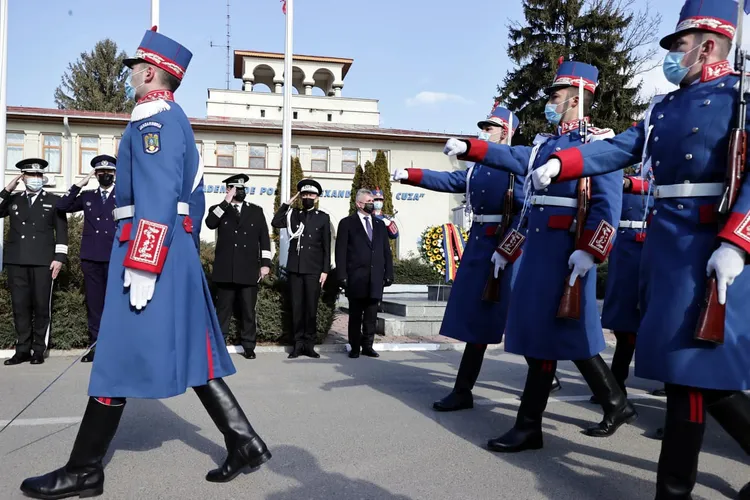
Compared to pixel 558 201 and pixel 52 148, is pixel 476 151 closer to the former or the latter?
pixel 558 201

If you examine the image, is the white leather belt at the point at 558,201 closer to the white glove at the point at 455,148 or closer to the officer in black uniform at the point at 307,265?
the white glove at the point at 455,148

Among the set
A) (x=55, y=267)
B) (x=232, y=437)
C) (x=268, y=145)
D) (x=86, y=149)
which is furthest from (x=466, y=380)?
(x=86, y=149)

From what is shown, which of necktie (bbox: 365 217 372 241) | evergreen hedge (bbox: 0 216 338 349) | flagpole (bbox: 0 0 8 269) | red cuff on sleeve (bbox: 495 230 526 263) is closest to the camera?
red cuff on sleeve (bbox: 495 230 526 263)

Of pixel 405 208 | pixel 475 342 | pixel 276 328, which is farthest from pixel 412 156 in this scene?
pixel 475 342

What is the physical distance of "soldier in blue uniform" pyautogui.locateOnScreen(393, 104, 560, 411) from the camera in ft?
16.6

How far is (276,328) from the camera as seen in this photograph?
332 inches

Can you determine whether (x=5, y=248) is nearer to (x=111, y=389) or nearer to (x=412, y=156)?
(x=111, y=389)

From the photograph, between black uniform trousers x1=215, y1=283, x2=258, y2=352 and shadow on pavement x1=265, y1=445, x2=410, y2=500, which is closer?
shadow on pavement x1=265, y1=445, x2=410, y2=500

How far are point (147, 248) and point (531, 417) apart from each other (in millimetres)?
2381

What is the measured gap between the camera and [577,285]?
406 cm

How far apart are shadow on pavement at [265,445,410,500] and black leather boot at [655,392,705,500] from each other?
Answer: 1.14 metres

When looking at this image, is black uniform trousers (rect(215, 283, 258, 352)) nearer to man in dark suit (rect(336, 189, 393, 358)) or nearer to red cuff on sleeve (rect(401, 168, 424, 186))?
man in dark suit (rect(336, 189, 393, 358))

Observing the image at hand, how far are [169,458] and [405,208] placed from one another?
30323 mm

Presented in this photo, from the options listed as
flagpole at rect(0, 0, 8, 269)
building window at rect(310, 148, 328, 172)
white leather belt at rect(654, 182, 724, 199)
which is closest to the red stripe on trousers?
white leather belt at rect(654, 182, 724, 199)
